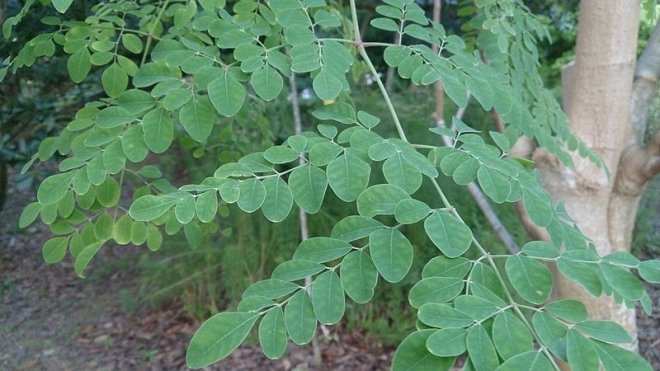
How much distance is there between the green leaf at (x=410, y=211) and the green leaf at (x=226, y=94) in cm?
43

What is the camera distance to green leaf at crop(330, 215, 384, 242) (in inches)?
41.4

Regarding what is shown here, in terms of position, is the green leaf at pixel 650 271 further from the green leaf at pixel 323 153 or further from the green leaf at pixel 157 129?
the green leaf at pixel 157 129

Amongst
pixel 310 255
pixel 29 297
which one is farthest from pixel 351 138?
pixel 29 297

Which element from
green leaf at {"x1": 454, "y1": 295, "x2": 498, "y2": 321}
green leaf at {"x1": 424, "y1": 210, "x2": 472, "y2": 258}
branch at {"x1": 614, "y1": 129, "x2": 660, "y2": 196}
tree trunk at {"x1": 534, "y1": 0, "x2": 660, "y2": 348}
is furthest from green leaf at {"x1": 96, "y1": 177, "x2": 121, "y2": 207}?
branch at {"x1": 614, "y1": 129, "x2": 660, "y2": 196}

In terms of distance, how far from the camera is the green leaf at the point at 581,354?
857 mm

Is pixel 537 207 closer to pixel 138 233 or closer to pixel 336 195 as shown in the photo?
pixel 336 195

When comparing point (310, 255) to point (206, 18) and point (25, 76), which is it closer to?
point (206, 18)

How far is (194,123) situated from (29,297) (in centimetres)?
370

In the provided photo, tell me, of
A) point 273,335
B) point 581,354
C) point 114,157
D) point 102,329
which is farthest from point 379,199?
point 102,329

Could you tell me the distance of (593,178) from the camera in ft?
8.46

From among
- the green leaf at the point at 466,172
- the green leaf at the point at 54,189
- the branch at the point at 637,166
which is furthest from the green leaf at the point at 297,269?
the branch at the point at 637,166

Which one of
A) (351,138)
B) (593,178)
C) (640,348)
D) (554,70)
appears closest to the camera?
(351,138)

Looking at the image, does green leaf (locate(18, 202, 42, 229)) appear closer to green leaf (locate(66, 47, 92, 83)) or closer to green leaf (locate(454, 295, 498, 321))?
green leaf (locate(66, 47, 92, 83))

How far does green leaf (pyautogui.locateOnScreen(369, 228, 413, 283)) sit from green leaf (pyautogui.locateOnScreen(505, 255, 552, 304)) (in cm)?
17
